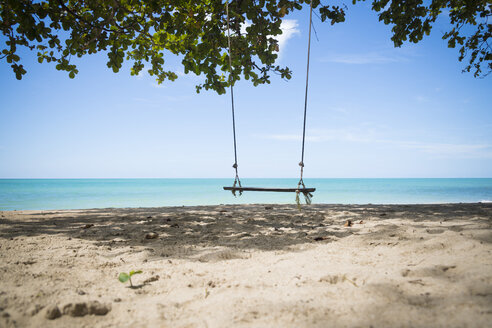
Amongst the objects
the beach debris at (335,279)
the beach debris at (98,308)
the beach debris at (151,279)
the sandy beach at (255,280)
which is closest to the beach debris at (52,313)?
the sandy beach at (255,280)

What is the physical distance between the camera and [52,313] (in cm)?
127

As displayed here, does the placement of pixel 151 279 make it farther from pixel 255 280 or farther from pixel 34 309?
pixel 255 280

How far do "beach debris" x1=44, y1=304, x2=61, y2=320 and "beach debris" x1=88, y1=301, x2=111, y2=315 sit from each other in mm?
146

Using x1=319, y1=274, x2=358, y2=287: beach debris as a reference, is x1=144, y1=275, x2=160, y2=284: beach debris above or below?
below

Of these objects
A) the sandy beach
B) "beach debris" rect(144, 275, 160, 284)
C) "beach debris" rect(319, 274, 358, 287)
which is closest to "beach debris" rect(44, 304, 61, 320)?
the sandy beach

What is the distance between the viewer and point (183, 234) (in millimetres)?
3250

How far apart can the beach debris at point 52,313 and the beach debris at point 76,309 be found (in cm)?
3

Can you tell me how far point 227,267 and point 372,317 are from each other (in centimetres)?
115

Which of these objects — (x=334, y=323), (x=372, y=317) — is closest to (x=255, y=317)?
(x=334, y=323)

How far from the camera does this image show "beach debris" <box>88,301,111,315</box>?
132cm

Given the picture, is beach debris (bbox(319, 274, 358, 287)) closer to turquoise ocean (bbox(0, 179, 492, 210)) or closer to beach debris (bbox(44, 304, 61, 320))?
beach debris (bbox(44, 304, 61, 320))

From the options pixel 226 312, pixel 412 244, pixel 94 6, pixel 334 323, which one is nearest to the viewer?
pixel 334 323

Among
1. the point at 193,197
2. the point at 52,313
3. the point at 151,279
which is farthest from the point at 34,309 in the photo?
the point at 193,197

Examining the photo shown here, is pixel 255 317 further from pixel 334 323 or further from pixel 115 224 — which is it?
pixel 115 224
